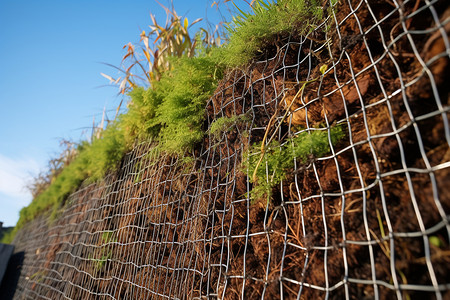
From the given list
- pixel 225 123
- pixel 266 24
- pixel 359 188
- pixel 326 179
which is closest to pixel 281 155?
pixel 326 179

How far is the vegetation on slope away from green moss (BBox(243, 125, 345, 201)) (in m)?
0.03

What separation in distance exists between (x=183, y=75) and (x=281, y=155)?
1117 millimetres

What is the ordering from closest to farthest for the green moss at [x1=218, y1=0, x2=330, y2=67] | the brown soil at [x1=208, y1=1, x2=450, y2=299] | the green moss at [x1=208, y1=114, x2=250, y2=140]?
the brown soil at [x1=208, y1=1, x2=450, y2=299]
the green moss at [x1=218, y1=0, x2=330, y2=67]
the green moss at [x1=208, y1=114, x2=250, y2=140]

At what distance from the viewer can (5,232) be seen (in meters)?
9.73

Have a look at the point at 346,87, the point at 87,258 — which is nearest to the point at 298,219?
the point at 346,87

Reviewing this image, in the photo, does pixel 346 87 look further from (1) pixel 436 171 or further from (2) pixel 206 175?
(2) pixel 206 175

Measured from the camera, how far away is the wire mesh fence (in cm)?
71

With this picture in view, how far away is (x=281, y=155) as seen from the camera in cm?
112

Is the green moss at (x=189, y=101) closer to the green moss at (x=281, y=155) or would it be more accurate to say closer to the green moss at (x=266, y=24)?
the green moss at (x=266, y=24)

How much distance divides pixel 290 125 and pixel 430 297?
72 centimetres

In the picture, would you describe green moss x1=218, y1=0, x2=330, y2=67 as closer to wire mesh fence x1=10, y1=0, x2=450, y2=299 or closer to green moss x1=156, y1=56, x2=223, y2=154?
wire mesh fence x1=10, y1=0, x2=450, y2=299

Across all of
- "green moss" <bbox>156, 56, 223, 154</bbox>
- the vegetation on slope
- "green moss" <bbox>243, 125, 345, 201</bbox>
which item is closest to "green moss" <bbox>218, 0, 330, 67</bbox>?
the vegetation on slope

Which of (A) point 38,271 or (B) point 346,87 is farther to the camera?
(A) point 38,271

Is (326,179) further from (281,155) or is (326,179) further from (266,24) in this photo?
(266,24)
